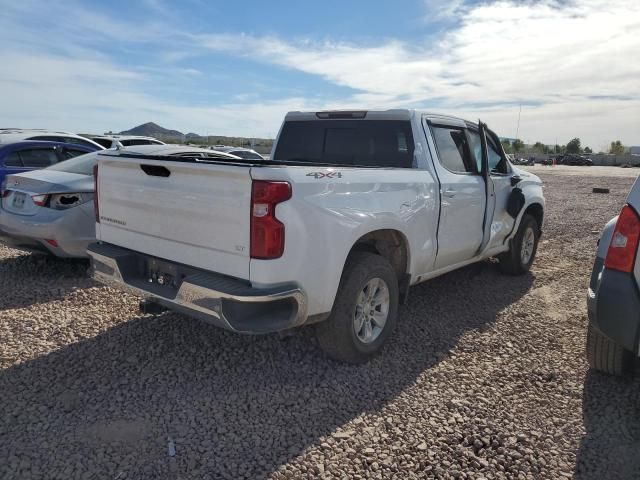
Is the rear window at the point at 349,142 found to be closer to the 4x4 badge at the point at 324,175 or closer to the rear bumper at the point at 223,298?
the 4x4 badge at the point at 324,175

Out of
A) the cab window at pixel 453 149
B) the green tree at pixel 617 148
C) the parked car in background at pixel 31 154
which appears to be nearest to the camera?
the cab window at pixel 453 149

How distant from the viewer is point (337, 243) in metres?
3.40

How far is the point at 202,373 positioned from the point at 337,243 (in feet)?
4.68

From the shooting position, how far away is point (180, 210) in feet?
11.1

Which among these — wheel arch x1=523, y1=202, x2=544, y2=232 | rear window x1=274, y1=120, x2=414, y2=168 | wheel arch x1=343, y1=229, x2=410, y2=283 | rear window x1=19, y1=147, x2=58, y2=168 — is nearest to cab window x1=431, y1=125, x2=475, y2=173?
rear window x1=274, y1=120, x2=414, y2=168

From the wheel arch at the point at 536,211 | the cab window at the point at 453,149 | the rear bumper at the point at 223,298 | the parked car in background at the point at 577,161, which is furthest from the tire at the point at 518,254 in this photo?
the parked car in background at the point at 577,161

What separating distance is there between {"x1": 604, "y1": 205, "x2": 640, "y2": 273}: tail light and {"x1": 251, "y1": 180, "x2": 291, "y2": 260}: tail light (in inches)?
80.0

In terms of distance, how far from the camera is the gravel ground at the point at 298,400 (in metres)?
2.78

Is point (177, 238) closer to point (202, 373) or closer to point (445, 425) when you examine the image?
point (202, 373)

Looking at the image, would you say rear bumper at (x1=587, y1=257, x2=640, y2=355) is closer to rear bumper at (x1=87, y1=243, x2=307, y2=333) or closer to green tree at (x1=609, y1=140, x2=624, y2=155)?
rear bumper at (x1=87, y1=243, x2=307, y2=333)

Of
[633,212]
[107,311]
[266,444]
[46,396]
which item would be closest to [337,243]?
[266,444]

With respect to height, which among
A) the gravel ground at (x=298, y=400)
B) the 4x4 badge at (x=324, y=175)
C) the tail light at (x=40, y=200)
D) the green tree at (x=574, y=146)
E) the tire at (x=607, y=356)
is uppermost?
the green tree at (x=574, y=146)

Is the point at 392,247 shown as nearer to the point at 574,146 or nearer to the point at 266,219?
the point at 266,219

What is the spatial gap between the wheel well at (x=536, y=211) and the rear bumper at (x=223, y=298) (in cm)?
447
